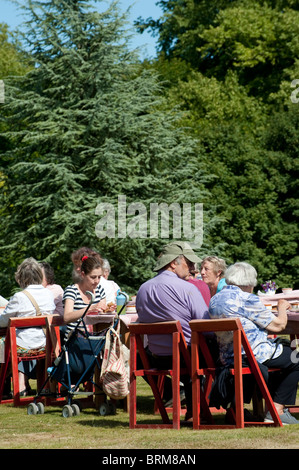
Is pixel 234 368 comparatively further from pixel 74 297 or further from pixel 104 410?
pixel 74 297

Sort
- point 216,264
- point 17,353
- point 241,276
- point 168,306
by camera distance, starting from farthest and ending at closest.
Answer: point 216,264 → point 17,353 → point 168,306 → point 241,276

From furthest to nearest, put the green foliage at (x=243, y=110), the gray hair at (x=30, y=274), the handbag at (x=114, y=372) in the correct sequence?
the green foliage at (x=243, y=110)
the gray hair at (x=30, y=274)
the handbag at (x=114, y=372)

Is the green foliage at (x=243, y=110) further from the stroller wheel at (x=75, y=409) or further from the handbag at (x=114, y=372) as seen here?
the handbag at (x=114, y=372)

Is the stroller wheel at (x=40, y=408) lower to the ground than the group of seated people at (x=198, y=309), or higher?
Result: lower

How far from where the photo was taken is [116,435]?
6043 mm

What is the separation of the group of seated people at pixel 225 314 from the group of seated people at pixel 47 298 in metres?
0.93

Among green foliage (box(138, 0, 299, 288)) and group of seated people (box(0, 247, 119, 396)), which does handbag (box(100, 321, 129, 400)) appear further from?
green foliage (box(138, 0, 299, 288))

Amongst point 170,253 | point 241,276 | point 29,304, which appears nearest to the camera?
point 241,276

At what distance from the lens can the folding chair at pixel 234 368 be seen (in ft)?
19.5

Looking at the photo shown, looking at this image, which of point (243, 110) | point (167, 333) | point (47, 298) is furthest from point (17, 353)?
point (243, 110)

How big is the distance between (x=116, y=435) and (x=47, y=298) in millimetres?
2757

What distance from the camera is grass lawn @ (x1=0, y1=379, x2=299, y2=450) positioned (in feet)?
17.6

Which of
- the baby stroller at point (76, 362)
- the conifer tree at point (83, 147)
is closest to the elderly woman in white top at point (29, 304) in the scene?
the baby stroller at point (76, 362)
